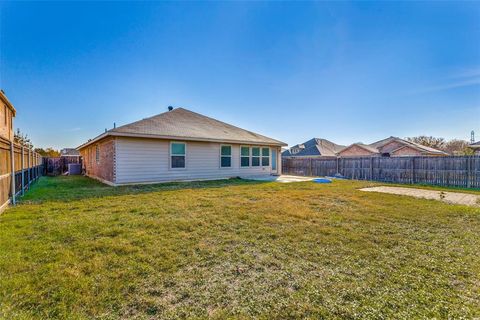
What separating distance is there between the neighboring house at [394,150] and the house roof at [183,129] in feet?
51.0

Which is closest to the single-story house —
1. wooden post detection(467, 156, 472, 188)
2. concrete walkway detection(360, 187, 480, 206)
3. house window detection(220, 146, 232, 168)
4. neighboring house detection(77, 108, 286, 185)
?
neighboring house detection(77, 108, 286, 185)

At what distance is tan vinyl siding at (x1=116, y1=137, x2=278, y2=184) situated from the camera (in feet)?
32.1

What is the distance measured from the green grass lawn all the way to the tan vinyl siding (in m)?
4.84

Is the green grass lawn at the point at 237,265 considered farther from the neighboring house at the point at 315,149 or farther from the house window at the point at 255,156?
the neighboring house at the point at 315,149

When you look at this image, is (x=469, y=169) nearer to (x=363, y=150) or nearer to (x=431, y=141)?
(x=363, y=150)

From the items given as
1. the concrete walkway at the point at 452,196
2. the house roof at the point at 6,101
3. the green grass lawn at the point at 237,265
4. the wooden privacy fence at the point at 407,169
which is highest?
the house roof at the point at 6,101

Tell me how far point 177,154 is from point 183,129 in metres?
1.56

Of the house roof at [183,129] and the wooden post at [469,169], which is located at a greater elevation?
the house roof at [183,129]

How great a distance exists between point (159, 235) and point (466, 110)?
22.2 meters

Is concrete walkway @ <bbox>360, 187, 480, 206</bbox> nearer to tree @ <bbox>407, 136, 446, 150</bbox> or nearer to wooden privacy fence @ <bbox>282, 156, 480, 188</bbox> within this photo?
wooden privacy fence @ <bbox>282, 156, 480, 188</bbox>

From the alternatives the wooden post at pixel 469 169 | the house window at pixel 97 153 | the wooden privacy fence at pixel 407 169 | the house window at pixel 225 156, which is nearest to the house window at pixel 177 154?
the house window at pixel 225 156

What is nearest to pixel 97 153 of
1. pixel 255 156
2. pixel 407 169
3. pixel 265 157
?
pixel 255 156

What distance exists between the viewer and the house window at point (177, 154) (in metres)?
11.1

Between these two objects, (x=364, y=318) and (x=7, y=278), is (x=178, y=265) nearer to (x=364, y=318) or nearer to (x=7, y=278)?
(x=7, y=278)
